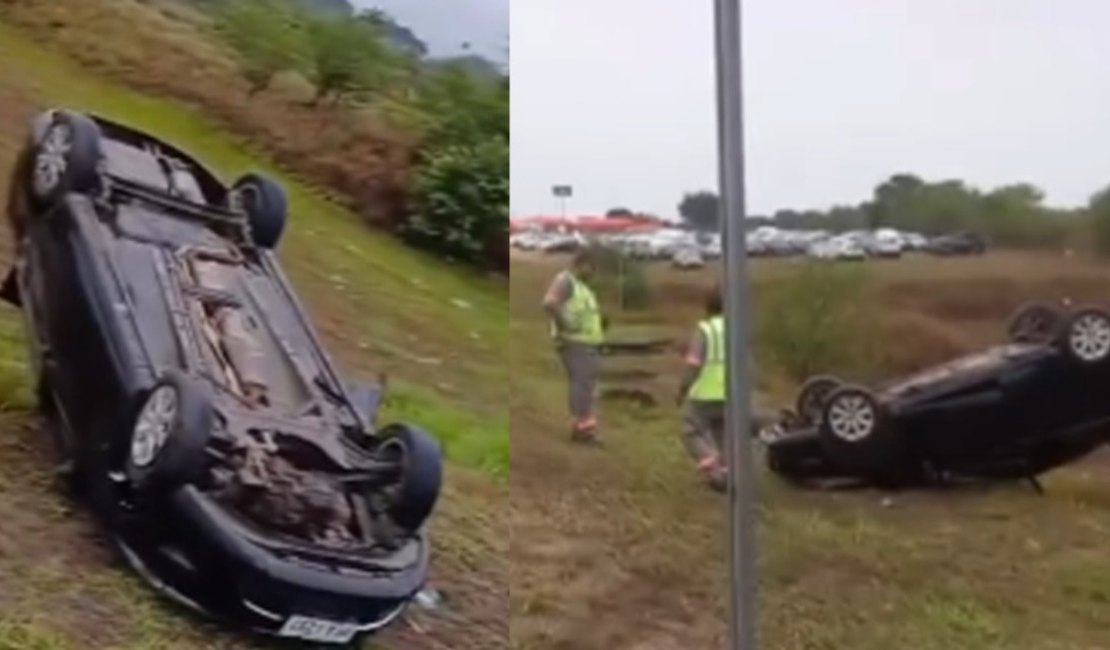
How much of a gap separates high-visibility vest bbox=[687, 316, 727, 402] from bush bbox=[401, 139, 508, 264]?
375 mm

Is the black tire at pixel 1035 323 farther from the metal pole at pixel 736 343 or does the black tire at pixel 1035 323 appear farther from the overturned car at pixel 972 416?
the metal pole at pixel 736 343

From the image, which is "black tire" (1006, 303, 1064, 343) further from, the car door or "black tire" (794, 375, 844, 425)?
the car door

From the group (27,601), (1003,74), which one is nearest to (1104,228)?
(1003,74)

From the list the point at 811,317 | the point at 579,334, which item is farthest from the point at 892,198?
the point at 579,334

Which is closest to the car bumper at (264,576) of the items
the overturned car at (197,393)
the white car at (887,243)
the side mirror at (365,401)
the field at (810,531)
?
the overturned car at (197,393)

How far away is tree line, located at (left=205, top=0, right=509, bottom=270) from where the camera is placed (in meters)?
3.07

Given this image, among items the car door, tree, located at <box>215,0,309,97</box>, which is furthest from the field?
the car door

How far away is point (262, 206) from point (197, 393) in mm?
368

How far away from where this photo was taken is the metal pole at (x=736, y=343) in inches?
130

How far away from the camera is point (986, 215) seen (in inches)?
129

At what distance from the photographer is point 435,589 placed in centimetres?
317

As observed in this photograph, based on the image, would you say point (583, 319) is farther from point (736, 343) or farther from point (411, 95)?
point (411, 95)

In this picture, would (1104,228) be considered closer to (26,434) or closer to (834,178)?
(834,178)

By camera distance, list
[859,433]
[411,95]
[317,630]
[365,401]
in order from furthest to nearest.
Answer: [859,433]
[411,95]
[365,401]
[317,630]
